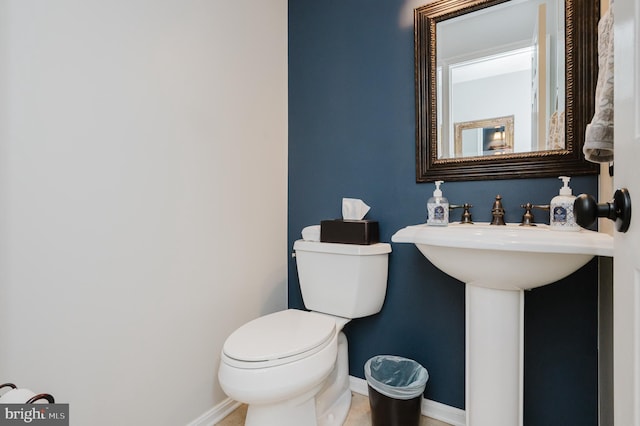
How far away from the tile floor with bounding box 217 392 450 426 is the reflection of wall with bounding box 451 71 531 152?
3.95 ft

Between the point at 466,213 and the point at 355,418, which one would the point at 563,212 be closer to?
the point at 466,213

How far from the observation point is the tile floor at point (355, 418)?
4.64 ft

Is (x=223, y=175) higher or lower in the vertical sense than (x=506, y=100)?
lower

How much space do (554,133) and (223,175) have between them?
1.35 m

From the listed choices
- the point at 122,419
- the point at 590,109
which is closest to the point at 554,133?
the point at 590,109

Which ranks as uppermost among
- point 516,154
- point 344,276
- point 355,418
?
point 516,154

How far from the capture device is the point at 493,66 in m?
1.34

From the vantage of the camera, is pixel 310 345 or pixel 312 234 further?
pixel 312 234

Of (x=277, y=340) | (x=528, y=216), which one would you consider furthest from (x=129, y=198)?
(x=528, y=216)

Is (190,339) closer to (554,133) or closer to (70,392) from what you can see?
(70,392)

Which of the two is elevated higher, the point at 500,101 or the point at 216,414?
the point at 500,101

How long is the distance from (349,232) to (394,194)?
0.29m

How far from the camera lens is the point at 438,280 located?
145cm

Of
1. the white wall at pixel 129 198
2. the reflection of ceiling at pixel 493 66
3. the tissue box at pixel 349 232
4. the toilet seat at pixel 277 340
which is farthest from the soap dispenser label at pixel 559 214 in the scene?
the white wall at pixel 129 198
